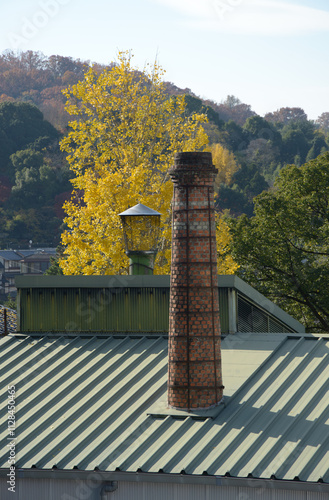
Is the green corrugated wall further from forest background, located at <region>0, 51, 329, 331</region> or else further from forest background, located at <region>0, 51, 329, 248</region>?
Result: forest background, located at <region>0, 51, 329, 248</region>

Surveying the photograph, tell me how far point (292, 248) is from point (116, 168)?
1002cm

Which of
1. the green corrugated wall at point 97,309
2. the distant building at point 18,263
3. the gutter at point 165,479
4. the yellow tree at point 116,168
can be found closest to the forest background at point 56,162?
the distant building at point 18,263

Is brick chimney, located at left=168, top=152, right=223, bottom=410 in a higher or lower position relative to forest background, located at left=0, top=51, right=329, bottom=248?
lower

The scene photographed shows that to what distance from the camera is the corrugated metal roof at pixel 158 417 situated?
34.2 ft

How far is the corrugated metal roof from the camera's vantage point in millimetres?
10430

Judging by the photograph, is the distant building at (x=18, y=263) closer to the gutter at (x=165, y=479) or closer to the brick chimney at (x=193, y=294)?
the brick chimney at (x=193, y=294)

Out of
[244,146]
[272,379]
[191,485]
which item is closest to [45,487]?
[191,485]

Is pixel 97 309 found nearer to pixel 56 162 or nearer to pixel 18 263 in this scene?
pixel 18 263

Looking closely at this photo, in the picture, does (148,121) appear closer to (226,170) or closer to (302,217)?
(302,217)

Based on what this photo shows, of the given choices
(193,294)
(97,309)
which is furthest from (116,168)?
(193,294)

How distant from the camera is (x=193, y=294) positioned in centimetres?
1189

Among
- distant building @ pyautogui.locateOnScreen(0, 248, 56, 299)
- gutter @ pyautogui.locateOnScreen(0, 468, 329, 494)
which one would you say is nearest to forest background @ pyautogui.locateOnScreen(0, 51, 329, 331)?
distant building @ pyautogui.locateOnScreen(0, 248, 56, 299)

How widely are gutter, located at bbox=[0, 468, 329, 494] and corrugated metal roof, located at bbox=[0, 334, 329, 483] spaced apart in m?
0.10

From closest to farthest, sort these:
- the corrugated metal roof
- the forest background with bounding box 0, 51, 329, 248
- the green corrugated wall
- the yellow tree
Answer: the corrugated metal roof < the green corrugated wall < the yellow tree < the forest background with bounding box 0, 51, 329, 248
